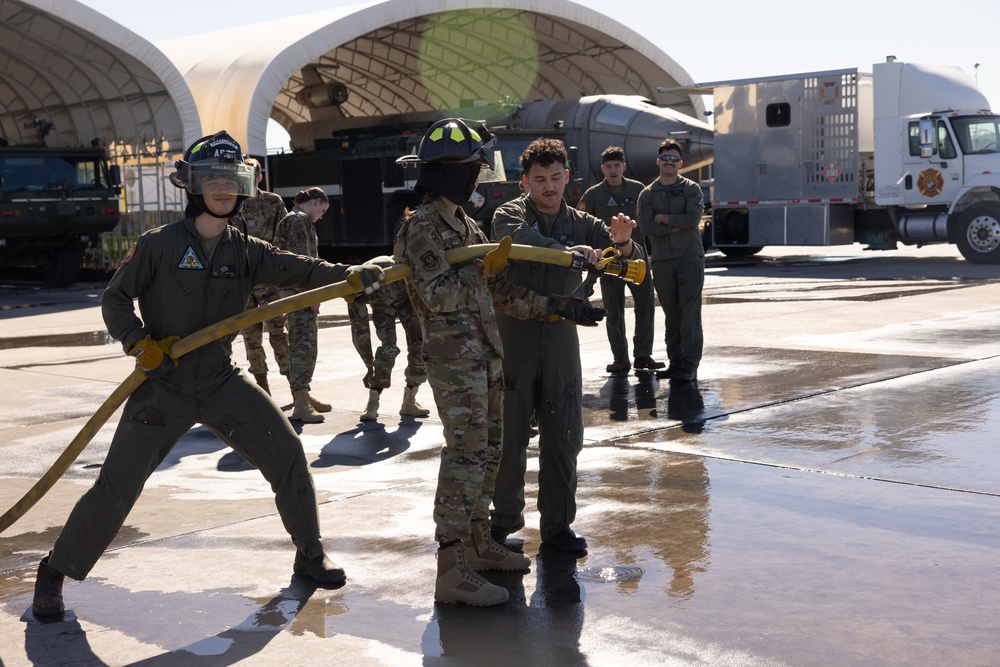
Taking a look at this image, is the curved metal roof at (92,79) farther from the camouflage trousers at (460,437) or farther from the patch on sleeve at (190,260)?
the camouflage trousers at (460,437)

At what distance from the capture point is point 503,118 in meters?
26.9

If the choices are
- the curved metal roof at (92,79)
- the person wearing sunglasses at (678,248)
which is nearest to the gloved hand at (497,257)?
the person wearing sunglasses at (678,248)

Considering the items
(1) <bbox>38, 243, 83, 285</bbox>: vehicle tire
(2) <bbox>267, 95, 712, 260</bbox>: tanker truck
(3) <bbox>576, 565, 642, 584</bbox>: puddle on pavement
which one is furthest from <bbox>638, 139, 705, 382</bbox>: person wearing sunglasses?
(1) <bbox>38, 243, 83, 285</bbox>: vehicle tire

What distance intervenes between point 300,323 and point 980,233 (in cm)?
1639

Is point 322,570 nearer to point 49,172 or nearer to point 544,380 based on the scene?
point 544,380

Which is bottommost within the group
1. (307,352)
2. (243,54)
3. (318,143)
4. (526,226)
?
(307,352)

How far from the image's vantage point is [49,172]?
23.4 meters

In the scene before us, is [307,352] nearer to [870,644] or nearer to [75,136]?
[870,644]

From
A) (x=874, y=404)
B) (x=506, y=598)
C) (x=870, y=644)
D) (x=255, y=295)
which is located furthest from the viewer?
(x=255, y=295)

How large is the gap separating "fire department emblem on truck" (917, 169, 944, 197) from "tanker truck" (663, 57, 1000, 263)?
0.06 ft

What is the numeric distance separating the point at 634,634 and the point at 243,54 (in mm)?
27313

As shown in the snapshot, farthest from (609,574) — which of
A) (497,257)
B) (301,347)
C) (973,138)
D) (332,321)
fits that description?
(973,138)

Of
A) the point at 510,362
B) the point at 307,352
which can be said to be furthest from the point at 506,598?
the point at 307,352

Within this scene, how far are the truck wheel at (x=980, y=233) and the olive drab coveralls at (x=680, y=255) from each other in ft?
44.7
